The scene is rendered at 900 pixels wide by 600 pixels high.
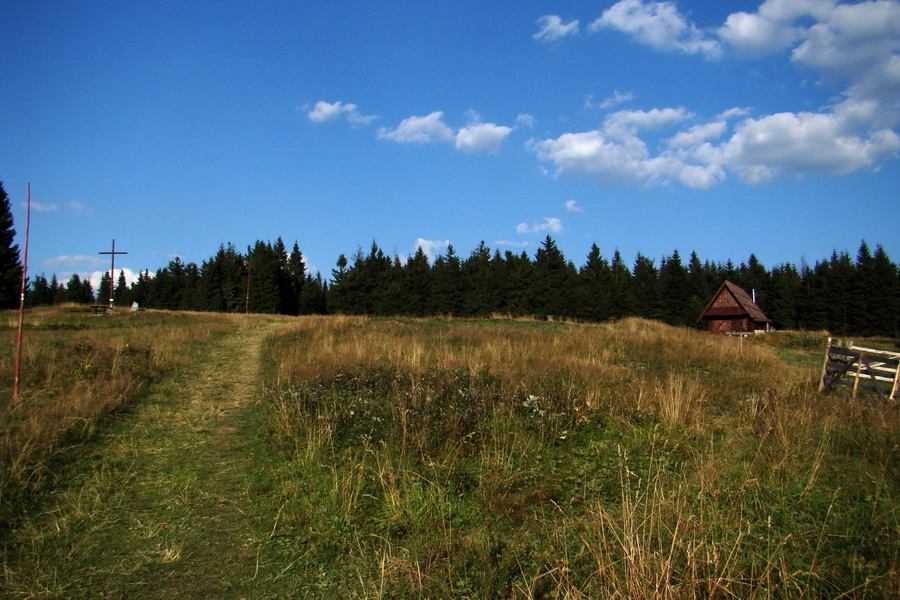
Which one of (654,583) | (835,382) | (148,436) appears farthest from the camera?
(835,382)

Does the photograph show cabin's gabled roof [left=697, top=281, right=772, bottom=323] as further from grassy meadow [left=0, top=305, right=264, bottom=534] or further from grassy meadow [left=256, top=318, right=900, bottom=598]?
grassy meadow [left=0, top=305, right=264, bottom=534]

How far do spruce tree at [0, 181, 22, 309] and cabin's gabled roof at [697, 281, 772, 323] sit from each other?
2334 inches

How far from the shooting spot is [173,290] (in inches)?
3167

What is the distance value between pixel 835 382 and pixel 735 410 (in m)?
4.48

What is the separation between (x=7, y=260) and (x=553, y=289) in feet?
182

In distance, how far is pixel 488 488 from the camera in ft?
15.2

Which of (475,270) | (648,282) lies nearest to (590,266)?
(648,282)

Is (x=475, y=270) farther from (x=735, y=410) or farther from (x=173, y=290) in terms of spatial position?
(x=735, y=410)

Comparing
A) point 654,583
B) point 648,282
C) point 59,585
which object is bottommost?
point 59,585

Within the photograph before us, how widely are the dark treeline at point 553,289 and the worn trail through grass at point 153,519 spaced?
42.5 metres

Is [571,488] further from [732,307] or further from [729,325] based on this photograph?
[729,325]

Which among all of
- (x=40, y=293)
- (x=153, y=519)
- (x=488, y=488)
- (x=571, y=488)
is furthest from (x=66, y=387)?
(x=40, y=293)

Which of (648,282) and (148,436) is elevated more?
(648,282)

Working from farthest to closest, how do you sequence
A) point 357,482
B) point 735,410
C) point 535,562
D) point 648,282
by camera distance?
1. point 648,282
2. point 735,410
3. point 357,482
4. point 535,562
